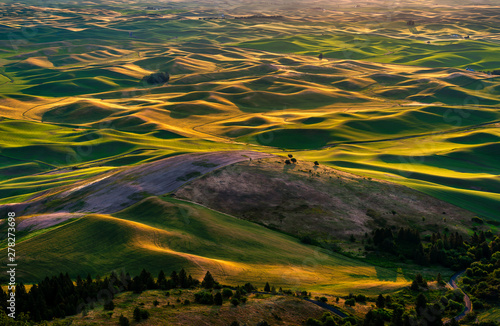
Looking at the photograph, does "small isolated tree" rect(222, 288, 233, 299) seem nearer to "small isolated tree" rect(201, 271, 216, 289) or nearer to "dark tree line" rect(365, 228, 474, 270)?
"small isolated tree" rect(201, 271, 216, 289)

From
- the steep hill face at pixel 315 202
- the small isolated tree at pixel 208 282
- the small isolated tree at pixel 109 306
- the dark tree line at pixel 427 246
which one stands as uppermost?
the small isolated tree at pixel 109 306

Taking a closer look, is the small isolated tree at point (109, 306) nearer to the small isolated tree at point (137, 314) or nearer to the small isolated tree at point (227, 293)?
the small isolated tree at point (137, 314)

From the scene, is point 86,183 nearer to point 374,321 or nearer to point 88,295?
point 88,295

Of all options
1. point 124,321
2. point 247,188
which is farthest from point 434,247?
point 124,321

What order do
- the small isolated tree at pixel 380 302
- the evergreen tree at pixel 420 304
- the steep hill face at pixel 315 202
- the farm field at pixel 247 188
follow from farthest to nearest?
the steep hill face at pixel 315 202
the farm field at pixel 247 188
the small isolated tree at pixel 380 302
the evergreen tree at pixel 420 304

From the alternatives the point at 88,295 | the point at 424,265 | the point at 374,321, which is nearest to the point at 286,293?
the point at 374,321

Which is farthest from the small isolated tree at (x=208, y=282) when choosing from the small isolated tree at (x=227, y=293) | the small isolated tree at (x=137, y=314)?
the small isolated tree at (x=137, y=314)

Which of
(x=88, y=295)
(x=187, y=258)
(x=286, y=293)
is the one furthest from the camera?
(x=187, y=258)

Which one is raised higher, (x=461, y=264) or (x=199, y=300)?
(x=199, y=300)
